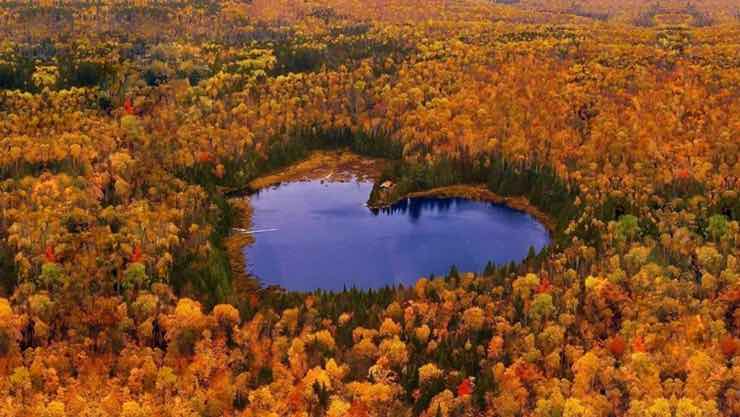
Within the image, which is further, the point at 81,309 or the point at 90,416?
the point at 81,309

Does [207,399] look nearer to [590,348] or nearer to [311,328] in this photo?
[311,328]

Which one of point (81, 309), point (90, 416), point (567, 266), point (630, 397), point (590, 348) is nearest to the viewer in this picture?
point (90, 416)

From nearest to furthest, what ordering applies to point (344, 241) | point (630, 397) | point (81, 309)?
point (630, 397) < point (81, 309) < point (344, 241)

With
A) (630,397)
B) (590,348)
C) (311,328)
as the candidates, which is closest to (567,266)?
(590,348)

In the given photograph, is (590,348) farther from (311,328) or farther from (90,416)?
(90,416)

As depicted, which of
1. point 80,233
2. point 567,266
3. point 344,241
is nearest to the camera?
point 567,266

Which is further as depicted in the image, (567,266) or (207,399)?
(567,266)

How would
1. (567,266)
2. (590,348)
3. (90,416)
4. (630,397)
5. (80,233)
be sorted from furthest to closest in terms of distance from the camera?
1. (80,233)
2. (567,266)
3. (590,348)
4. (630,397)
5. (90,416)

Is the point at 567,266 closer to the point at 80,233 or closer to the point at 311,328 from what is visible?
the point at 311,328

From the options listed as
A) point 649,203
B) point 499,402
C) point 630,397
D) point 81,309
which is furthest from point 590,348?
point 81,309
